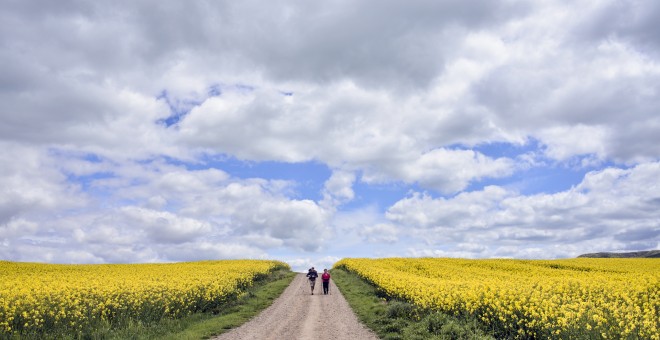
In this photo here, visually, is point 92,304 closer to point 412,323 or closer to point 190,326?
point 190,326

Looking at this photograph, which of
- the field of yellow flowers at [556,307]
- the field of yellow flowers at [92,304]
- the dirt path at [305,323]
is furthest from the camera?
the dirt path at [305,323]

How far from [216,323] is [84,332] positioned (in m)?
5.73

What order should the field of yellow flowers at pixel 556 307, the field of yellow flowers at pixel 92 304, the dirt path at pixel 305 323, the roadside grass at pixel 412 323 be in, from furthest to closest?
1. the dirt path at pixel 305 323
2. the field of yellow flowers at pixel 92 304
3. the roadside grass at pixel 412 323
4. the field of yellow flowers at pixel 556 307

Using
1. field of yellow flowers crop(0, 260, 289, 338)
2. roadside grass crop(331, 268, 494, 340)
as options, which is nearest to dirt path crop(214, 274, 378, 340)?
roadside grass crop(331, 268, 494, 340)

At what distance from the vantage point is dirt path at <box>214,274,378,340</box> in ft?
61.7

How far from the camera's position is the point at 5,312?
17.3 metres

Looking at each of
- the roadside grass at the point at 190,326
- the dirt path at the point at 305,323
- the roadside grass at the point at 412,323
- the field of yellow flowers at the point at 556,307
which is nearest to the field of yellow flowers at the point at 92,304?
the roadside grass at the point at 190,326

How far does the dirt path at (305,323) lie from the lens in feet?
61.7

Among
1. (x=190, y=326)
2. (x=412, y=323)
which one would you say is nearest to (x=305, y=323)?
(x=412, y=323)

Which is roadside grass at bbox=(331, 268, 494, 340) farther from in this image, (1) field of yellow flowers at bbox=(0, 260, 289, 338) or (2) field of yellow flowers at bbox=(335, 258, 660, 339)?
(1) field of yellow flowers at bbox=(0, 260, 289, 338)

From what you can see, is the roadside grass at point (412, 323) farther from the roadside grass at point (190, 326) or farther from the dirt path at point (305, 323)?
the roadside grass at point (190, 326)

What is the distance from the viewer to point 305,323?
2161 centimetres

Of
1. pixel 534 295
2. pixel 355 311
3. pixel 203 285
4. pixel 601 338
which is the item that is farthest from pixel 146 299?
pixel 601 338

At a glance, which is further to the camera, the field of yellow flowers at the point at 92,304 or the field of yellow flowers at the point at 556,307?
the field of yellow flowers at the point at 92,304
